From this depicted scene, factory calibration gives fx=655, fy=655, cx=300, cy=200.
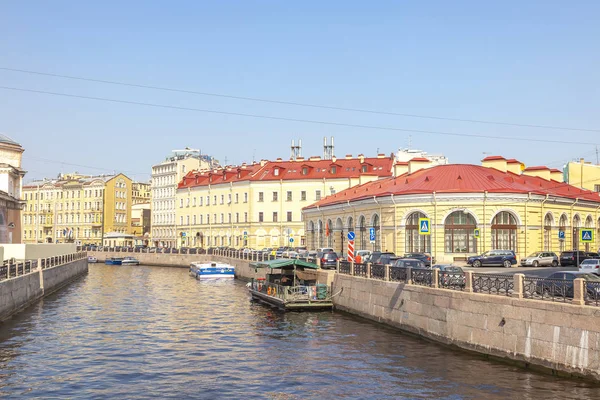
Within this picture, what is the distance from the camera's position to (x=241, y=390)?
787 inches

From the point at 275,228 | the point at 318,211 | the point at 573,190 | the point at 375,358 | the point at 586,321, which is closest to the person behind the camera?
the point at 586,321

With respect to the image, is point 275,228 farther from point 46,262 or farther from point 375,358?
point 375,358

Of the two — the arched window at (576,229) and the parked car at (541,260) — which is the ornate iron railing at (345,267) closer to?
the parked car at (541,260)

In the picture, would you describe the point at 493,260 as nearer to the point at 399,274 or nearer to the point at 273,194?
the point at 399,274

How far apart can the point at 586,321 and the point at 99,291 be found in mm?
41089

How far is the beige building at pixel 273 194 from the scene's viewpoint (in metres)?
96.4

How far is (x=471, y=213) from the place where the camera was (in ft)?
175

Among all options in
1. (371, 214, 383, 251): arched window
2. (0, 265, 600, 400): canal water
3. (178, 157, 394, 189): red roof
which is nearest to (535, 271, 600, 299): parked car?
(0, 265, 600, 400): canal water

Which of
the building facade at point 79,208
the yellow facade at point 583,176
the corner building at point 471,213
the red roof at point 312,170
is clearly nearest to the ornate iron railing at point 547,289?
the corner building at point 471,213

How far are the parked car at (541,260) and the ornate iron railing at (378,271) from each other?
2096 cm

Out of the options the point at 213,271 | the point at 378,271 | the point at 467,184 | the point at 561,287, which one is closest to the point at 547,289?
the point at 561,287

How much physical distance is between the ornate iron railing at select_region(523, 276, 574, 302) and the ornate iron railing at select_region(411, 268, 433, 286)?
19.9ft

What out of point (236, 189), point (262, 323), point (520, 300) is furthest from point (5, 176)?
point (520, 300)

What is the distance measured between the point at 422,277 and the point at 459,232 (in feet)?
85.4
